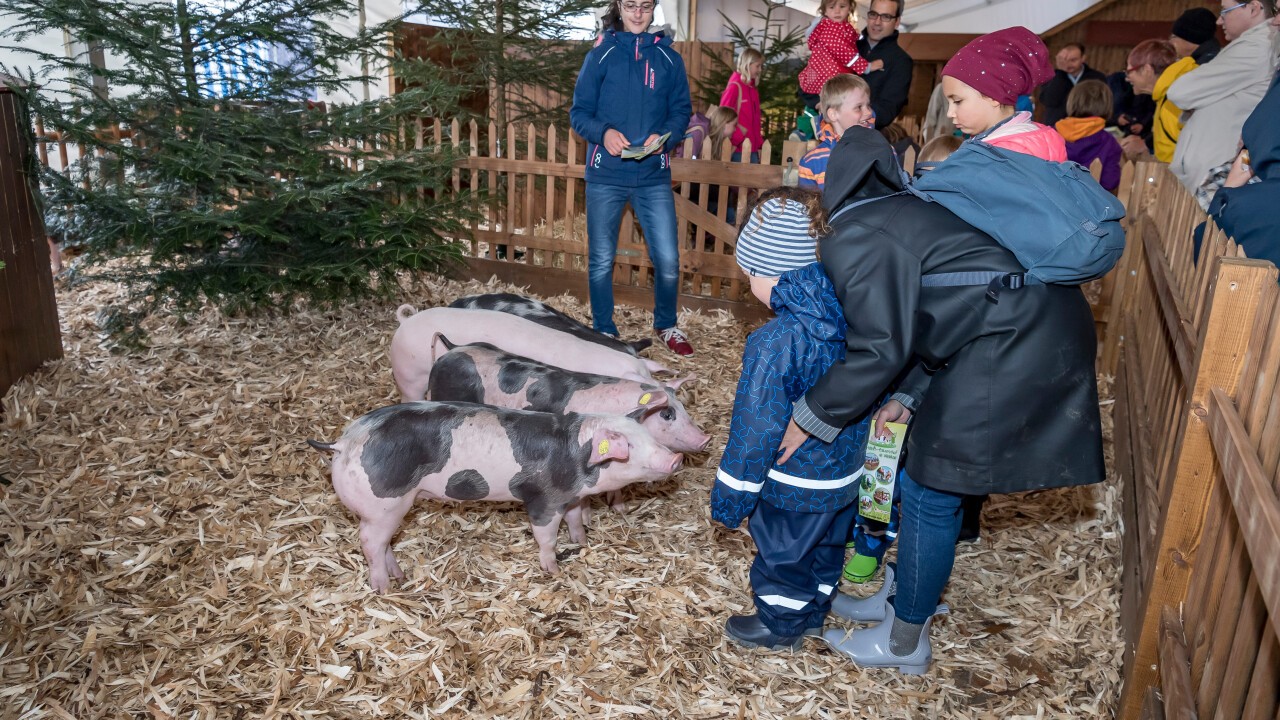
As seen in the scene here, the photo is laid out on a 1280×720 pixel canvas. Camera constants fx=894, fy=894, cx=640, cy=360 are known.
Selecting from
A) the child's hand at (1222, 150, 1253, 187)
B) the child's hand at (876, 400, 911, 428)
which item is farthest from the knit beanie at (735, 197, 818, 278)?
the child's hand at (1222, 150, 1253, 187)

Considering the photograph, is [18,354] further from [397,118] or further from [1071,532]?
[1071,532]

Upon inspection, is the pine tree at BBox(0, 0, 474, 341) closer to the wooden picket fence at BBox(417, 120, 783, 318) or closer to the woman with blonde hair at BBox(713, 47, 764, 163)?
the wooden picket fence at BBox(417, 120, 783, 318)

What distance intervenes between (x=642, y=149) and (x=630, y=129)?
9.1 inches

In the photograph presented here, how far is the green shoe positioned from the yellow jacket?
4.08 m

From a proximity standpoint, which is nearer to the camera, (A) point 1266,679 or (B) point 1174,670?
(A) point 1266,679

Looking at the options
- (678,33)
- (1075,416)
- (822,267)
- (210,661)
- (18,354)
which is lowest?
(210,661)

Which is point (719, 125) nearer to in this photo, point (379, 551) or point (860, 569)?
point (860, 569)

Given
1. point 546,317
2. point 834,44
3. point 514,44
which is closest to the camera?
point 546,317

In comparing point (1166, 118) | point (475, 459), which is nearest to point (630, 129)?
point (475, 459)

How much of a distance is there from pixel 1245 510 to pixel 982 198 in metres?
0.96

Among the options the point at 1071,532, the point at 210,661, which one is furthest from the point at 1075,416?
the point at 210,661

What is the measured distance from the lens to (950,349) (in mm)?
2436

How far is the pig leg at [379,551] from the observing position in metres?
3.19

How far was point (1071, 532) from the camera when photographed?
3912 millimetres
